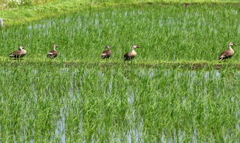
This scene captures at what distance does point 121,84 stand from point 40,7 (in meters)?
11.3

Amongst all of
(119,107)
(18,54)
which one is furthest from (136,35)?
(119,107)

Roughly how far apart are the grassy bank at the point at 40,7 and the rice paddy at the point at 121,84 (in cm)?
192

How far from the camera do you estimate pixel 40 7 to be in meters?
18.9

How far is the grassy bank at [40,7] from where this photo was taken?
56.1 ft

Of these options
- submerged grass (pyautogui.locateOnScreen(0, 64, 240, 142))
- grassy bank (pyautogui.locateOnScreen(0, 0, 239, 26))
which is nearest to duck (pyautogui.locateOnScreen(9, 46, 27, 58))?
submerged grass (pyautogui.locateOnScreen(0, 64, 240, 142))

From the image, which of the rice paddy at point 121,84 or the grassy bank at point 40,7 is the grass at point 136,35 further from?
the grassy bank at point 40,7

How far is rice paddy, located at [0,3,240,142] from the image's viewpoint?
611 centimetres

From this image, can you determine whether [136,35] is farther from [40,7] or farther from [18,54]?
[40,7]

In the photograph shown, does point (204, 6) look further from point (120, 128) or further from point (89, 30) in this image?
point (120, 128)

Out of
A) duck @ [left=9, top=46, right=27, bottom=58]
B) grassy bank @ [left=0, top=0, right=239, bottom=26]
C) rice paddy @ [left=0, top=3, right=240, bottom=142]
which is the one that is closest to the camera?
rice paddy @ [left=0, top=3, right=240, bottom=142]

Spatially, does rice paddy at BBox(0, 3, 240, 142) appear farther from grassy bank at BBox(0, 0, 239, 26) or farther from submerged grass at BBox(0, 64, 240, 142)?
grassy bank at BBox(0, 0, 239, 26)

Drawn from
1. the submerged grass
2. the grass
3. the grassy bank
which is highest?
the submerged grass

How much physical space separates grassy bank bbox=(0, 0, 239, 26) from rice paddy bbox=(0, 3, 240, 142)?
1.92 metres

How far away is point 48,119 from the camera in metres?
6.46
